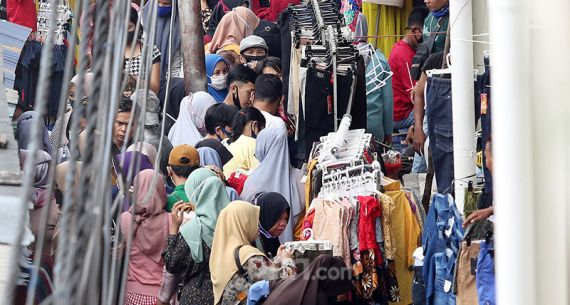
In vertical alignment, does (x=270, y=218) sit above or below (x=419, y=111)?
below

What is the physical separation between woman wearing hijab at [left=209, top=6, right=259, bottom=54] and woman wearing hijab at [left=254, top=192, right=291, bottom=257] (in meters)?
5.27

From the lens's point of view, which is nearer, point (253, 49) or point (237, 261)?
point (237, 261)

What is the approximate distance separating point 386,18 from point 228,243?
640cm

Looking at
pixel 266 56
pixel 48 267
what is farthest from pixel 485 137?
pixel 266 56

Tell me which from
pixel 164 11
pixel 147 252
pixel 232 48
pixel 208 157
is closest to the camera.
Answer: pixel 147 252

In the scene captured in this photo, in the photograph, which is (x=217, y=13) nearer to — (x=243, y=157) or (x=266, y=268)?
(x=243, y=157)

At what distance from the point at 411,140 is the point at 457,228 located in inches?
139

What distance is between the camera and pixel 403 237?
9.25 metres

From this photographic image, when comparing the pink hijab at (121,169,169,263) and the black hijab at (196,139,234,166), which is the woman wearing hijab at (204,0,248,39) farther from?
the pink hijab at (121,169,169,263)

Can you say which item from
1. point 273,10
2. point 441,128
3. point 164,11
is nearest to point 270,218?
point 441,128

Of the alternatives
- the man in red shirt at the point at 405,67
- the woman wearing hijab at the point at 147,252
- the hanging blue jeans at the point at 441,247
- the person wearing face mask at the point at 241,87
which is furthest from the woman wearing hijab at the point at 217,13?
the hanging blue jeans at the point at 441,247

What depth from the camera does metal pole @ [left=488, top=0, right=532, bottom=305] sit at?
3881mm

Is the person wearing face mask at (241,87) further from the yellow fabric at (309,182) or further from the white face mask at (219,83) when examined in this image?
the yellow fabric at (309,182)

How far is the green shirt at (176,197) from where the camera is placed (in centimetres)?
953
